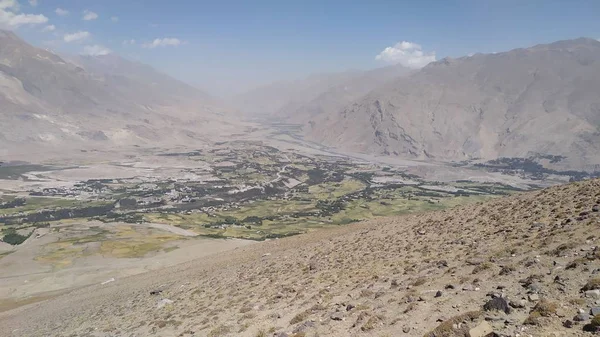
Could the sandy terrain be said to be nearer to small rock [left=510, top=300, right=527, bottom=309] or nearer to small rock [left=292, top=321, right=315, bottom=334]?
small rock [left=292, top=321, right=315, bottom=334]

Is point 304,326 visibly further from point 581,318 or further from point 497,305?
point 581,318

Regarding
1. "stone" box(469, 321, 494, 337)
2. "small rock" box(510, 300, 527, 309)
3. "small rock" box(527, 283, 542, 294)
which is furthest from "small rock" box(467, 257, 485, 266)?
"stone" box(469, 321, 494, 337)

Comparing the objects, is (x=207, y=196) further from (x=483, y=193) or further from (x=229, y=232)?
(x=483, y=193)

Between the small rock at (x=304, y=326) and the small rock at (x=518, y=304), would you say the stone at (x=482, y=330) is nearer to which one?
the small rock at (x=518, y=304)

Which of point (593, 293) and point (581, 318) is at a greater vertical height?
point (593, 293)

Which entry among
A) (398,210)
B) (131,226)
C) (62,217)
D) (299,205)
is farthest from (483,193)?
(62,217)

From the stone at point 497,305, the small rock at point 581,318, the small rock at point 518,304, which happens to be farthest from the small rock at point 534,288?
the small rock at point 581,318

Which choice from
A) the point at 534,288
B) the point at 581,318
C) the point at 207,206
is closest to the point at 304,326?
the point at 534,288
